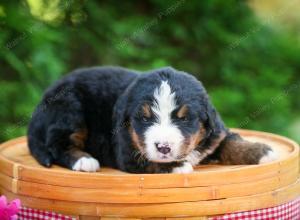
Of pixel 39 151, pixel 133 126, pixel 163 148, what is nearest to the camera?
pixel 163 148

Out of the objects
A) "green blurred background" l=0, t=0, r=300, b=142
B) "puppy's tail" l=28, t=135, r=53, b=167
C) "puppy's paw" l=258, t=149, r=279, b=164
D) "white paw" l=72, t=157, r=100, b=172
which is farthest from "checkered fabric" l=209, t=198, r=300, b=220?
"green blurred background" l=0, t=0, r=300, b=142

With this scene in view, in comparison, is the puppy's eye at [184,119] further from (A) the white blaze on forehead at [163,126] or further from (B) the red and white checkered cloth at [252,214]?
(B) the red and white checkered cloth at [252,214]

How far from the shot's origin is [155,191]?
345 cm

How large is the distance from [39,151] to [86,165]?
1.70ft

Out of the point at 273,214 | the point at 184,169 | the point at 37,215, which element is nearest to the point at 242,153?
the point at 273,214

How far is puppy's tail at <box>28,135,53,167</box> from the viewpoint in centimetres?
411

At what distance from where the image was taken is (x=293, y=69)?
28.8 ft

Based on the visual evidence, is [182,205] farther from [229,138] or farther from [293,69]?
[293,69]

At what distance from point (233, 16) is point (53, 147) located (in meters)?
4.29

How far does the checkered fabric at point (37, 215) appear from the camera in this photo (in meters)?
3.68

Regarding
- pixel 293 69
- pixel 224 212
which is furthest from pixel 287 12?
pixel 224 212

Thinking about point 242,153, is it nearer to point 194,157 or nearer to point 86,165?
point 194,157

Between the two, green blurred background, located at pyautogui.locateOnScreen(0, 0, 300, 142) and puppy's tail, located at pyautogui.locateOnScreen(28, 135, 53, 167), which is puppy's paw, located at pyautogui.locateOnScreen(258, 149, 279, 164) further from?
green blurred background, located at pyautogui.locateOnScreen(0, 0, 300, 142)

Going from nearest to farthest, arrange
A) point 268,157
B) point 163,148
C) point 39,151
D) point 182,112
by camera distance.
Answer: point 163,148, point 182,112, point 268,157, point 39,151
